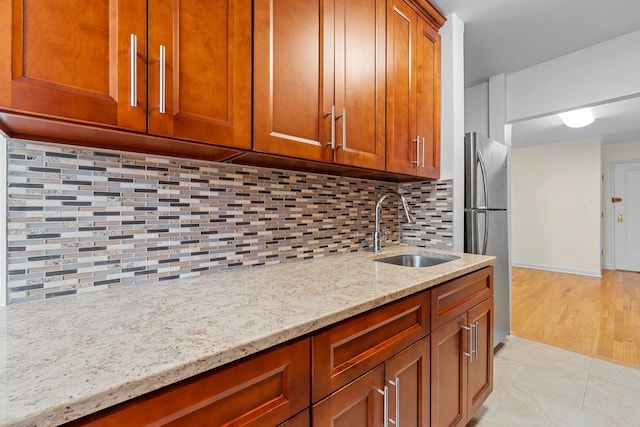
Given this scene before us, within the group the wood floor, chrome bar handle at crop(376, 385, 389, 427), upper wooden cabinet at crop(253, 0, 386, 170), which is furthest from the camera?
the wood floor

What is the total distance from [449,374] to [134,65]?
5.26 feet

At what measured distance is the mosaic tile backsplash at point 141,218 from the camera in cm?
85

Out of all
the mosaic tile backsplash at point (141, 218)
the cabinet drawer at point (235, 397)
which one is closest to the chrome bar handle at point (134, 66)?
the mosaic tile backsplash at point (141, 218)

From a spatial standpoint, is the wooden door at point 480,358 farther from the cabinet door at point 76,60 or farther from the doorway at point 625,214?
the doorway at point 625,214

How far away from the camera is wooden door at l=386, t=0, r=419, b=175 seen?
1564mm

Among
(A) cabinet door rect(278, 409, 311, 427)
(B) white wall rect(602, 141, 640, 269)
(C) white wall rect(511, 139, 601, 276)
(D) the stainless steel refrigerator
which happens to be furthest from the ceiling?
(B) white wall rect(602, 141, 640, 269)

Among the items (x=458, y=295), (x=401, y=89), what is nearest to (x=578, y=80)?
(x=401, y=89)

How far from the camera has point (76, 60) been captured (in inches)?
27.3

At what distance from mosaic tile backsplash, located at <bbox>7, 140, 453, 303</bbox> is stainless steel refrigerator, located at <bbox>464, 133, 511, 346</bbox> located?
1.14 meters

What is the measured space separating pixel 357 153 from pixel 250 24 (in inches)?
26.3

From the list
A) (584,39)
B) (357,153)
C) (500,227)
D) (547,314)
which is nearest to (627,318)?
(547,314)

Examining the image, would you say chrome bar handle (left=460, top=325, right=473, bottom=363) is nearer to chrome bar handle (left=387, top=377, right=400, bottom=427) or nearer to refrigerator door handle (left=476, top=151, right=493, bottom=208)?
chrome bar handle (left=387, top=377, right=400, bottom=427)

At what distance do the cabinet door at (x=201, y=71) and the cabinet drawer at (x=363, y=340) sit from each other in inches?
26.4

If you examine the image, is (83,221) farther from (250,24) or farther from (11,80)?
(250,24)
